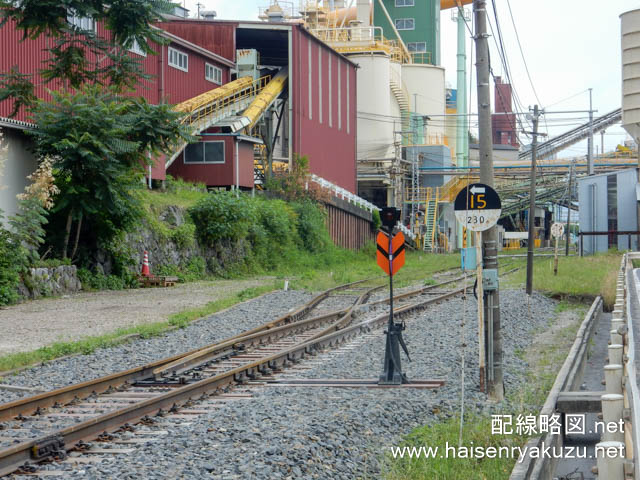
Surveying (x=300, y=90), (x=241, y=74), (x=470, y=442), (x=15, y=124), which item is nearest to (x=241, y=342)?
(x=470, y=442)

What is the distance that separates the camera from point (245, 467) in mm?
7344

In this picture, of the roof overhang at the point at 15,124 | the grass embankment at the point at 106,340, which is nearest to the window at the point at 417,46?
the roof overhang at the point at 15,124

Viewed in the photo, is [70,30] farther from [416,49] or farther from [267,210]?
[416,49]

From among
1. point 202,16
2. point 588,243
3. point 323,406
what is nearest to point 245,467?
point 323,406

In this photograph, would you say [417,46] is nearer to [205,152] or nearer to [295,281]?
[205,152]

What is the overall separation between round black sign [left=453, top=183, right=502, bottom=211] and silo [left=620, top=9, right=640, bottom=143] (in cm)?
3166

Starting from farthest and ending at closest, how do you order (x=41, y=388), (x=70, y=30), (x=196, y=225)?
(x=196, y=225) → (x=70, y=30) → (x=41, y=388)

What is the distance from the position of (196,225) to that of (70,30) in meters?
9.77

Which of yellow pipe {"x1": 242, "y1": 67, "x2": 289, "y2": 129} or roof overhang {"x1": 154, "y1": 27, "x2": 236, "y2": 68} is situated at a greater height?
roof overhang {"x1": 154, "y1": 27, "x2": 236, "y2": 68}

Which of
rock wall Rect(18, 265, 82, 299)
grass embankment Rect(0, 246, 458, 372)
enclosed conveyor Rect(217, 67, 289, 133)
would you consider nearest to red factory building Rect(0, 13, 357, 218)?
enclosed conveyor Rect(217, 67, 289, 133)

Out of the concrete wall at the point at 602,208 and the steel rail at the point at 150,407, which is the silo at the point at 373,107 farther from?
the steel rail at the point at 150,407

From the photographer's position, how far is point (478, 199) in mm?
11391

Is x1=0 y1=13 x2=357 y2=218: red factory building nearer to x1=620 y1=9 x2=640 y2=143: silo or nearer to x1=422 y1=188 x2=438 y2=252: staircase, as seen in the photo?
x1=422 y1=188 x2=438 y2=252: staircase

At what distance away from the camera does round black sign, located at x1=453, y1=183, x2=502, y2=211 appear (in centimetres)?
1132
